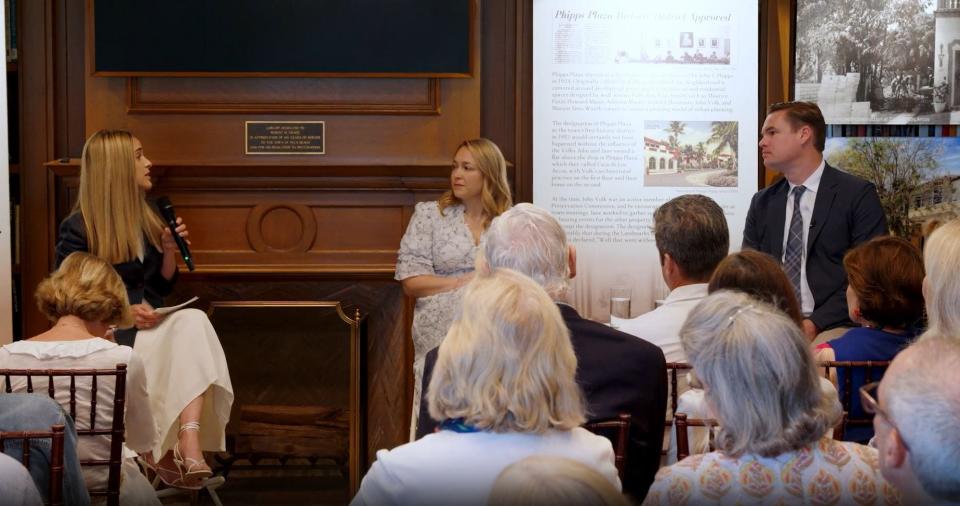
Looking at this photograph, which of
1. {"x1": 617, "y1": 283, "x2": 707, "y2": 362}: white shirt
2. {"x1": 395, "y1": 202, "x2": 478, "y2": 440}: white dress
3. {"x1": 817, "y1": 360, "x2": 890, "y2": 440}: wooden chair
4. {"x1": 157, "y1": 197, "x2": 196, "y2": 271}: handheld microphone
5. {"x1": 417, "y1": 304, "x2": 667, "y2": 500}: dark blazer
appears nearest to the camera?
{"x1": 417, "y1": 304, "x2": 667, "y2": 500}: dark blazer

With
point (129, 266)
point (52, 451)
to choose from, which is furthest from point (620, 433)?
point (129, 266)

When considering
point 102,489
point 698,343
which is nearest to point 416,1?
point 102,489

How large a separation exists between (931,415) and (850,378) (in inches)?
48.1

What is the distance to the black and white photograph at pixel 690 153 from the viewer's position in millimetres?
5363

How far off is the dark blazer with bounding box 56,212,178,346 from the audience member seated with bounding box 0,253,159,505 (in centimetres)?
114

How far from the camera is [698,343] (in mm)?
2107

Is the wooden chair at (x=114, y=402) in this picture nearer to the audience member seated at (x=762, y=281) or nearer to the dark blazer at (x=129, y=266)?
the audience member seated at (x=762, y=281)

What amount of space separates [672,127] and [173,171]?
235 cm

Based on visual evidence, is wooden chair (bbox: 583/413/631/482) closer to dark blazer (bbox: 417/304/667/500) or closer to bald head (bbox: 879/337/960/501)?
dark blazer (bbox: 417/304/667/500)

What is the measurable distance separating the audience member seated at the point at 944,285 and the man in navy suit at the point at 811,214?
1461 mm

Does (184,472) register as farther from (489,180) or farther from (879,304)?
(879,304)

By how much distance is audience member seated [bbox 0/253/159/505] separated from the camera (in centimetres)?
305

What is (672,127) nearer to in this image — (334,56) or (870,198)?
(870,198)

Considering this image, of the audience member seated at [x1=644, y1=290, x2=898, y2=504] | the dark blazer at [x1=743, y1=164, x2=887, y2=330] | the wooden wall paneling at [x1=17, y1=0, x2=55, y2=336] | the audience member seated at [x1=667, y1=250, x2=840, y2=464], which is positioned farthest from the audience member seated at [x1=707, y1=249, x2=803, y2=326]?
the wooden wall paneling at [x1=17, y1=0, x2=55, y2=336]
